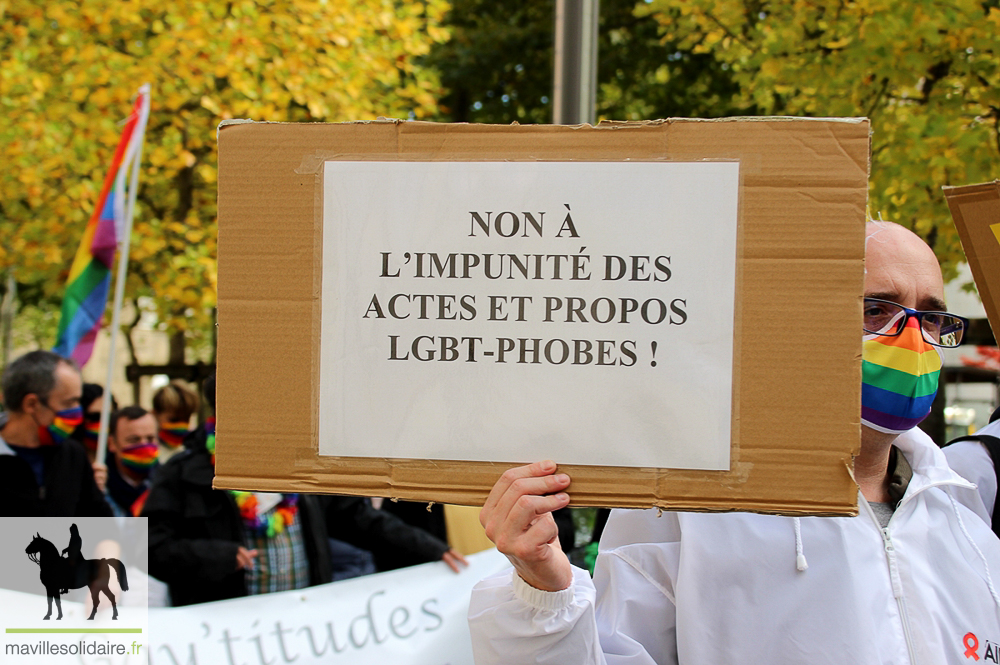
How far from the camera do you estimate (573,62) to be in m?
4.65

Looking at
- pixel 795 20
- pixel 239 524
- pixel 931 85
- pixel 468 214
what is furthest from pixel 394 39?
pixel 468 214

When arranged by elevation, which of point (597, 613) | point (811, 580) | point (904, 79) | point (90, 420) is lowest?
point (90, 420)

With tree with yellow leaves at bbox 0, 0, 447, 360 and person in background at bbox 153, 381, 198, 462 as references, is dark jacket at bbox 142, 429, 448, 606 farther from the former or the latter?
tree with yellow leaves at bbox 0, 0, 447, 360

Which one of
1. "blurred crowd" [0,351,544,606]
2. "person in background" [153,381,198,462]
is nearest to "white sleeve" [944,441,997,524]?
"blurred crowd" [0,351,544,606]

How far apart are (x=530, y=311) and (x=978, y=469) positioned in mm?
1583

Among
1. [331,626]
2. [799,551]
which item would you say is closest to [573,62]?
[331,626]

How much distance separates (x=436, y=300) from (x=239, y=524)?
9.77ft

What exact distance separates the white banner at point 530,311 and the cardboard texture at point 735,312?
27mm

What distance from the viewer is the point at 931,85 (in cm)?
598

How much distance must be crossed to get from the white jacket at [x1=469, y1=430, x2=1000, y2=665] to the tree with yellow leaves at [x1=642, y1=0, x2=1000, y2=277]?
385 cm

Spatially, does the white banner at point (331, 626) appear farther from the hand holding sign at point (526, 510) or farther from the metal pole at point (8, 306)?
the metal pole at point (8, 306)

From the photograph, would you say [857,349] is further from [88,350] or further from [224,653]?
[88,350]

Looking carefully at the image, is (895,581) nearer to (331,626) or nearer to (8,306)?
(331,626)

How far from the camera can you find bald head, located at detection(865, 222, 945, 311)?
1.99m
